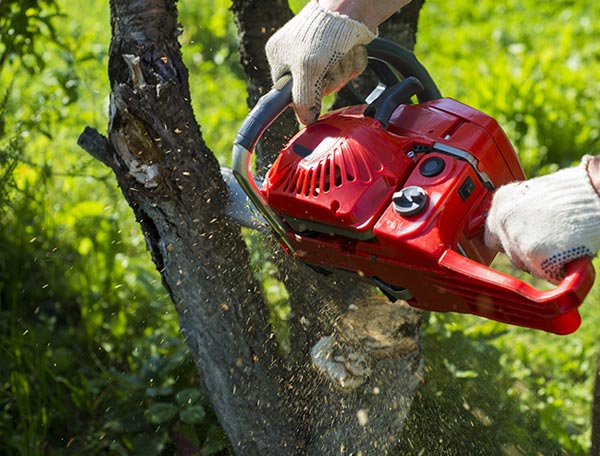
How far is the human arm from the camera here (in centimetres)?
182

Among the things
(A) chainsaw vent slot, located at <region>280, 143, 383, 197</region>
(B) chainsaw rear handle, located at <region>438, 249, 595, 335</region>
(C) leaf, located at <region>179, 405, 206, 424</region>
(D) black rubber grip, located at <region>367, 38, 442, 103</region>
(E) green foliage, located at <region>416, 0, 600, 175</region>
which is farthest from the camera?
(E) green foliage, located at <region>416, 0, 600, 175</region>

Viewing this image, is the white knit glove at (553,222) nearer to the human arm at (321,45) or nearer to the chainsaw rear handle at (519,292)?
the chainsaw rear handle at (519,292)

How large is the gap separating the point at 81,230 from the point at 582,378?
6.46 ft

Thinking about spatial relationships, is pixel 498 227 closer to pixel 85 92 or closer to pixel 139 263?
pixel 139 263

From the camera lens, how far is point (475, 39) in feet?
17.4

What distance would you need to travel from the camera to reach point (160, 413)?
7.51 feet

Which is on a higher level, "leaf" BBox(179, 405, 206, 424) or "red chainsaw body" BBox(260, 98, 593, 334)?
"red chainsaw body" BBox(260, 98, 593, 334)

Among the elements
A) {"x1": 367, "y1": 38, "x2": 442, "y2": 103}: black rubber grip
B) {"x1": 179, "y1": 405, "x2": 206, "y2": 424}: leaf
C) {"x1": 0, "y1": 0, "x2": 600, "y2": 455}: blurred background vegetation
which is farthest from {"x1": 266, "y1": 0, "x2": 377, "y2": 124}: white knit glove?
{"x1": 179, "y1": 405, "x2": 206, "y2": 424}: leaf

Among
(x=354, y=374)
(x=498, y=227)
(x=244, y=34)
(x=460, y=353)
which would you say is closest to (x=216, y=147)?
(x=244, y=34)

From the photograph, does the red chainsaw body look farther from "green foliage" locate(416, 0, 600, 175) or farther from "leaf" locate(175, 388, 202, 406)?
"green foliage" locate(416, 0, 600, 175)

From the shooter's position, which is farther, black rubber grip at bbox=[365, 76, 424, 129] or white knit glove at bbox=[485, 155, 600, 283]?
black rubber grip at bbox=[365, 76, 424, 129]

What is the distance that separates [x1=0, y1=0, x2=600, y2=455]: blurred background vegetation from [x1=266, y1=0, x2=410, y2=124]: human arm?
2.35ft

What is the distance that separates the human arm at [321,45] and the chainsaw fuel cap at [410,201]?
0.32m

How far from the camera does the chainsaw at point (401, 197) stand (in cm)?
164
